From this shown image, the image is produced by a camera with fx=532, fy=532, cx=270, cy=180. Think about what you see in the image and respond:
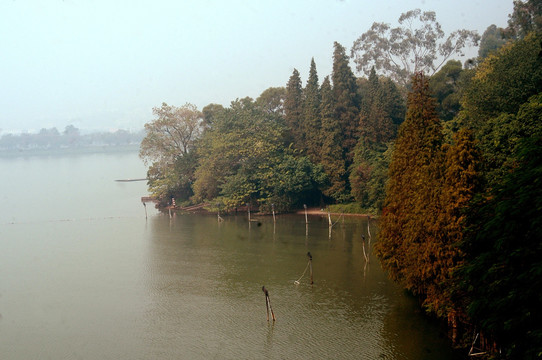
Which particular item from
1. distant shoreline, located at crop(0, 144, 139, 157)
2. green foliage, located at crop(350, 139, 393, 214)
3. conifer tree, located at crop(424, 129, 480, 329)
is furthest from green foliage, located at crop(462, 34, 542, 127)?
distant shoreline, located at crop(0, 144, 139, 157)

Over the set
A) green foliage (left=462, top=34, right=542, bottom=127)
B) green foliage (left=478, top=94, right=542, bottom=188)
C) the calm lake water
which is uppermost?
green foliage (left=462, top=34, right=542, bottom=127)

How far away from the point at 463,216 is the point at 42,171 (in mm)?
76773

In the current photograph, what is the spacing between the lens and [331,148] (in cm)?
3378

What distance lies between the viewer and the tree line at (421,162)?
364 inches

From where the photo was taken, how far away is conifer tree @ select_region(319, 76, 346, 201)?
33125 mm

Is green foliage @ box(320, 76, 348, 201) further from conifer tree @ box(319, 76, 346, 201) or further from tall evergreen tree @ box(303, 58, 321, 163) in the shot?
tall evergreen tree @ box(303, 58, 321, 163)

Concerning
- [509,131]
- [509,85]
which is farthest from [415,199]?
[509,85]

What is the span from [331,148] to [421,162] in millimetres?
18319

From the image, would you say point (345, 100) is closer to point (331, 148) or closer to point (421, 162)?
point (331, 148)

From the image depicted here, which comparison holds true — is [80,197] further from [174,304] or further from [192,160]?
[174,304]

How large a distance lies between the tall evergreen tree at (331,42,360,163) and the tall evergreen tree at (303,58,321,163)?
1.39m

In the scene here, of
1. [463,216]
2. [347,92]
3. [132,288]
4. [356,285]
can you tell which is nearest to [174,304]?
[132,288]

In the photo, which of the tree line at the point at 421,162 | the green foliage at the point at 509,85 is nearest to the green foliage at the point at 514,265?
the tree line at the point at 421,162

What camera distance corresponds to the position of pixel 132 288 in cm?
1964
